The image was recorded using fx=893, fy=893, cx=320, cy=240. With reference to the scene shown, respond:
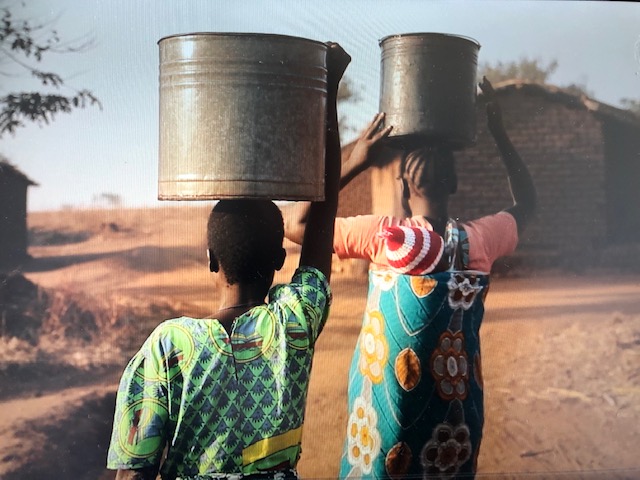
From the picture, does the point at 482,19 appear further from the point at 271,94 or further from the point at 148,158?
the point at 148,158

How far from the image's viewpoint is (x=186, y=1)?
129 inches

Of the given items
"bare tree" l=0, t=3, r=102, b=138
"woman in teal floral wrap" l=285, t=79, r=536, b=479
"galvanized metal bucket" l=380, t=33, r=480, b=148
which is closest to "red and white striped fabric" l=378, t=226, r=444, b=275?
"woman in teal floral wrap" l=285, t=79, r=536, b=479

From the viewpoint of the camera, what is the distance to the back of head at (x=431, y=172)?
348 cm

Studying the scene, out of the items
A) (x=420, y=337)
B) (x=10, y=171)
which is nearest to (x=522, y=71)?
(x=420, y=337)

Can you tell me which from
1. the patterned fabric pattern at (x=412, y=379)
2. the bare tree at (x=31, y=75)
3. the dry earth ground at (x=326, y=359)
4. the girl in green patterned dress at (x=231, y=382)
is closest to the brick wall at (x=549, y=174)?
the dry earth ground at (x=326, y=359)

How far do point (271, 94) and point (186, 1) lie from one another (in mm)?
563

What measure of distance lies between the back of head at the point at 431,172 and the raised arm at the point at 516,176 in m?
0.22

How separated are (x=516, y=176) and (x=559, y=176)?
0.18 m

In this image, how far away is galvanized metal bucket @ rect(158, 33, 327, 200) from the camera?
3.00 metres

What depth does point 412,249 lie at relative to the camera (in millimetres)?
3443

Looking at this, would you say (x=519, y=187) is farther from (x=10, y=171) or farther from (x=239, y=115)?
(x=10, y=171)

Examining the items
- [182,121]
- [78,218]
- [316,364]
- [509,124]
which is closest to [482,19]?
[509,124]

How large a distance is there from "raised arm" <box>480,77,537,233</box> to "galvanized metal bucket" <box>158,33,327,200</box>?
85cm

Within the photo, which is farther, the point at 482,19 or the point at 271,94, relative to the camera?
the point at 482,19
